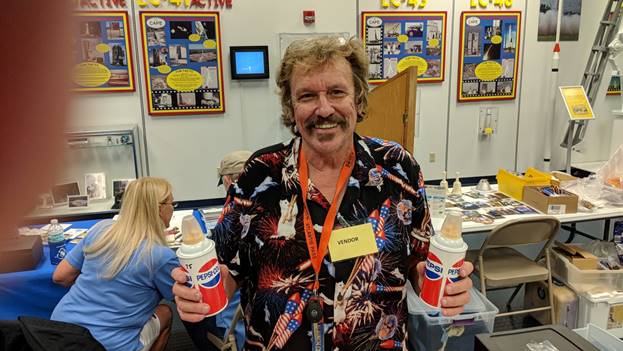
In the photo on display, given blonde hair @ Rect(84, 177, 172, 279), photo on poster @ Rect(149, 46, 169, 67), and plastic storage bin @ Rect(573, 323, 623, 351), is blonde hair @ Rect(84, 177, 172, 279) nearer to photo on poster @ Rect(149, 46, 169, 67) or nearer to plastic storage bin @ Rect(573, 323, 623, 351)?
Result: plastic storage bin @ Rect(573, 323, 623, 351)

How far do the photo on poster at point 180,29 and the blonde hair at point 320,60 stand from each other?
3.63m

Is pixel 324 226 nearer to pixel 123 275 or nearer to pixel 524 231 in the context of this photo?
pixel 123 275

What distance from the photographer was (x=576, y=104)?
4.54 m

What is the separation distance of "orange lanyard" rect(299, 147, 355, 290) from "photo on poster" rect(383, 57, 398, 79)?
412 cm

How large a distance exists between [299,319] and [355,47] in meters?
0.85

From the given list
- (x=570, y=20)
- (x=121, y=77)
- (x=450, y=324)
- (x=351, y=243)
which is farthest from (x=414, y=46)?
(x=351, y=243)

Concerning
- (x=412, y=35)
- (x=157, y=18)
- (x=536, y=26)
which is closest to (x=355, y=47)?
(x=157, y=18)

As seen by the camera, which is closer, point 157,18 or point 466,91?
point 157,18

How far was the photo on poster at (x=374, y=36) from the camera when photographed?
5035mm

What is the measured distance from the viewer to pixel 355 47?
1315mm

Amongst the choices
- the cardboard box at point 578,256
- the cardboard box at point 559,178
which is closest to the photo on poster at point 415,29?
the cardboard box at point 559,178

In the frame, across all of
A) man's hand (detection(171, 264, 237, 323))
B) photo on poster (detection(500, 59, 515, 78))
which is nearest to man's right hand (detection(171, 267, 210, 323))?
man's hand (detection(171, 264, 237, 323))

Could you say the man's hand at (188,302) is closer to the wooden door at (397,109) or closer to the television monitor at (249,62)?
the wooden door at (397,109)

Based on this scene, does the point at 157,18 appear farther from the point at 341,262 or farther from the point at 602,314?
the point at 602,314
